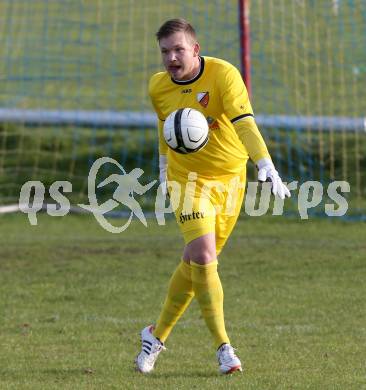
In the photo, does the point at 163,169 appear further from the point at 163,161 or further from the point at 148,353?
the point at 148,353

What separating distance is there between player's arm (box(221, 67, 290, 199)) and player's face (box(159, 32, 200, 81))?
0.79ft

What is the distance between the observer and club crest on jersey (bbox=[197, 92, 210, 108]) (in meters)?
6.88

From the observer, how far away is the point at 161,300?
30.6 ft

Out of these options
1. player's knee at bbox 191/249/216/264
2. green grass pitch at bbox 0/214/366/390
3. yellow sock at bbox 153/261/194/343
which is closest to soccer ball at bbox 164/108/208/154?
player's knee at bbox 191/249/216/264

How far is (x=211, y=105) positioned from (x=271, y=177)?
2.71 feet

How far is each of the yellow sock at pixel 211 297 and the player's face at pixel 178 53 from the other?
3.75 ft

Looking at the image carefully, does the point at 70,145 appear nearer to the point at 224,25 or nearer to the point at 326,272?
the point at 224,25

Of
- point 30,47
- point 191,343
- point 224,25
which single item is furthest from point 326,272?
point 30,47

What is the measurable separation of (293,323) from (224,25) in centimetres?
828

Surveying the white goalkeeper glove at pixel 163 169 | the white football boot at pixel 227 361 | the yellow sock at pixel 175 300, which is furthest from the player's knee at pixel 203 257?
the white goalkeeper glove at pixel 163 169

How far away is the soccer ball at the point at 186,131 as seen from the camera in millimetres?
6617

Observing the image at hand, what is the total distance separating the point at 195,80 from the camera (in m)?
6.91

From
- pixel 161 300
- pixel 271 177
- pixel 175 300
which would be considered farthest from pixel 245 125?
pixel 161 300

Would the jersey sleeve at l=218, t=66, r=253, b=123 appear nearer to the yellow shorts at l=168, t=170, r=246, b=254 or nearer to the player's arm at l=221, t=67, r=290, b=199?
the player's arm at l=221, t=67, r=290, b=199
